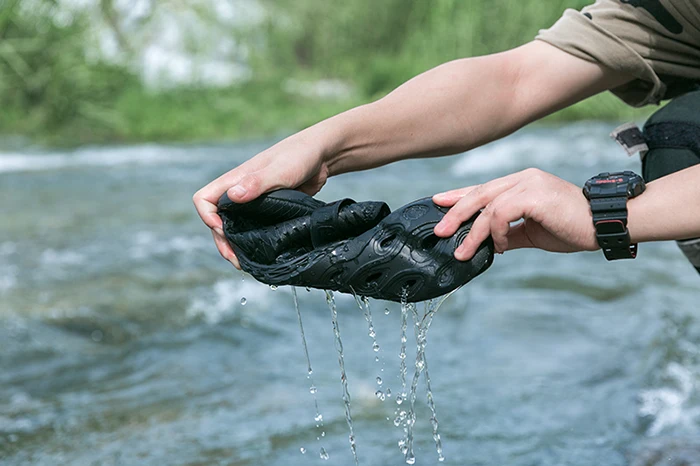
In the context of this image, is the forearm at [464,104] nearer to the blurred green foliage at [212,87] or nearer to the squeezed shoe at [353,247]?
the squeezed shoe at [353,247]

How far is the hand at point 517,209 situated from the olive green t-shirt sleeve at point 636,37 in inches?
22.5

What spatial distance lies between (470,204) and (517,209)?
0.22 feet

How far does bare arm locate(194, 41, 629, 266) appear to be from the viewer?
5.05ft

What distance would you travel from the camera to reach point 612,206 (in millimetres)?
1229

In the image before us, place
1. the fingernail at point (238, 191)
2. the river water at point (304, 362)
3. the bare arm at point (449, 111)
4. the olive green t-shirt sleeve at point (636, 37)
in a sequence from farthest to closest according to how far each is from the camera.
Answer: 1. the river water at point (304, 362)
2. the olive green t-shirt sleeve at point (636, 37)
3. the bare arm at point (449, 111)
4. the fingernail at point (238, 191)

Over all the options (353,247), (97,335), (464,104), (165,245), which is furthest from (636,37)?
(165,245)

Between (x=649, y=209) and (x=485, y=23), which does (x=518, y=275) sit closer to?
(x=649, y=209)

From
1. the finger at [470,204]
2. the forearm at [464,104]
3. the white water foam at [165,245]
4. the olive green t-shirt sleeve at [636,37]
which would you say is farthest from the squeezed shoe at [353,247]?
the white water foam at [165,245]

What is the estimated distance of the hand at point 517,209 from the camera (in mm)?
1216

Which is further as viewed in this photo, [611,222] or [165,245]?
[165,245]

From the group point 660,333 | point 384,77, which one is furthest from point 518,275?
point 384,77

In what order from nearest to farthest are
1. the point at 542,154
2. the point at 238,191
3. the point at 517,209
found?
the point at 517,209 → the point at 238,191 → the point at 542,154

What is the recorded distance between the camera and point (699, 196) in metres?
1.24

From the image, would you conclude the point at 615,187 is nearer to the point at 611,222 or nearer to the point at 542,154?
the point at 611,222
